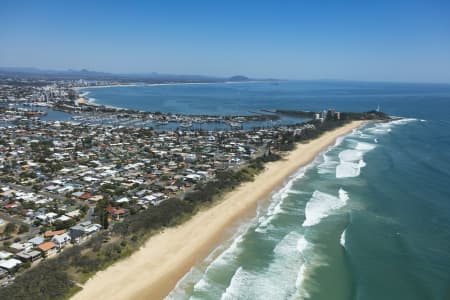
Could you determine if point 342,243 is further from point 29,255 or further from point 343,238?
point 29,255

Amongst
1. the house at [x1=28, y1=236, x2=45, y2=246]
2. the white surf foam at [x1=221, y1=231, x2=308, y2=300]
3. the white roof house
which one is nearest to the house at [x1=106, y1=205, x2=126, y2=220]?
the house at [x1=28, y1=236, x2=45, y2=246]

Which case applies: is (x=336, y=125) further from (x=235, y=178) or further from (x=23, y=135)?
(x=23, y=135)

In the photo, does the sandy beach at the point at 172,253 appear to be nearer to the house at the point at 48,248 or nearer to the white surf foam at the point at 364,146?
the house at the point at 48,248

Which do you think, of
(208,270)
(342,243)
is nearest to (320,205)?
(342,243)

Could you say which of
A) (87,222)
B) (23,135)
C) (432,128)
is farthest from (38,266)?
(432,128)

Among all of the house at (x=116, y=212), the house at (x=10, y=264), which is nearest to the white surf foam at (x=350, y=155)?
the house at (x=116, y=212)

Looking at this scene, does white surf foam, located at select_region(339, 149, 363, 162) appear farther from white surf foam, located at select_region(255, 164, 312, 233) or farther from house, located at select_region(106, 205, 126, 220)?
house, located at select_region(106, 205, 126, 220)
